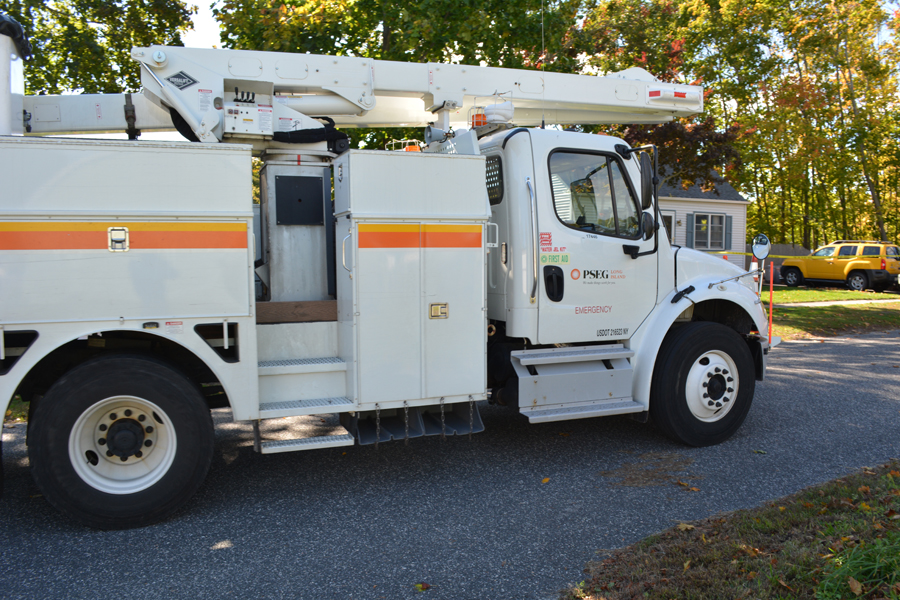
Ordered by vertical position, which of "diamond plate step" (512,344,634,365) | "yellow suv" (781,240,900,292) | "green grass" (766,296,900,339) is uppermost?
"yellow suv" (781,240,900,292)

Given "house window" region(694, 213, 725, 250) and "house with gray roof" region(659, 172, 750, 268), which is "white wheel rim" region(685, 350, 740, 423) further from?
"house window" region(694, 213, 725, 250)

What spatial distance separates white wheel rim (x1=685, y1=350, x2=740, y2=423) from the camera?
573cm

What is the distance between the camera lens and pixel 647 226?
5641 millimetres

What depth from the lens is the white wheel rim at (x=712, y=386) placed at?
5727 mm

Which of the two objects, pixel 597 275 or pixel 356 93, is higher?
pixel 356 93

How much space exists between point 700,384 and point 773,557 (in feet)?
7.96

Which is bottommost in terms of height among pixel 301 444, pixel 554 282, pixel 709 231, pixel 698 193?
pixel 301 444

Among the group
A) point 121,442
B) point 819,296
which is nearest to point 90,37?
point 121,442

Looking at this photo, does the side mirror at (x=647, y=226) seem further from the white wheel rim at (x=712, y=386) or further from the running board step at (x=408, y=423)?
the running board step at (x=408, y=423)

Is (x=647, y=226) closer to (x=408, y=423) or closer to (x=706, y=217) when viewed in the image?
(x=408, y=423)

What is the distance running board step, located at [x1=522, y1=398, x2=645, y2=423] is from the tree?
8.21m

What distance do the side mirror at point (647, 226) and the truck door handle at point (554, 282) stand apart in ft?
2.95

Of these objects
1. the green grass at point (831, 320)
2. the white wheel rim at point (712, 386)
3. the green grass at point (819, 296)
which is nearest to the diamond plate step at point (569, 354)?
the white wheel rim at point (712, 386)

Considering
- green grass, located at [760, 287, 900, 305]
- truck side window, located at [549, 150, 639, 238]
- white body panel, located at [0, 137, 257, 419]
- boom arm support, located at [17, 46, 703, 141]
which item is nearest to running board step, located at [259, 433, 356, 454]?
white body panel, located at [0, 137, 257, 419]
